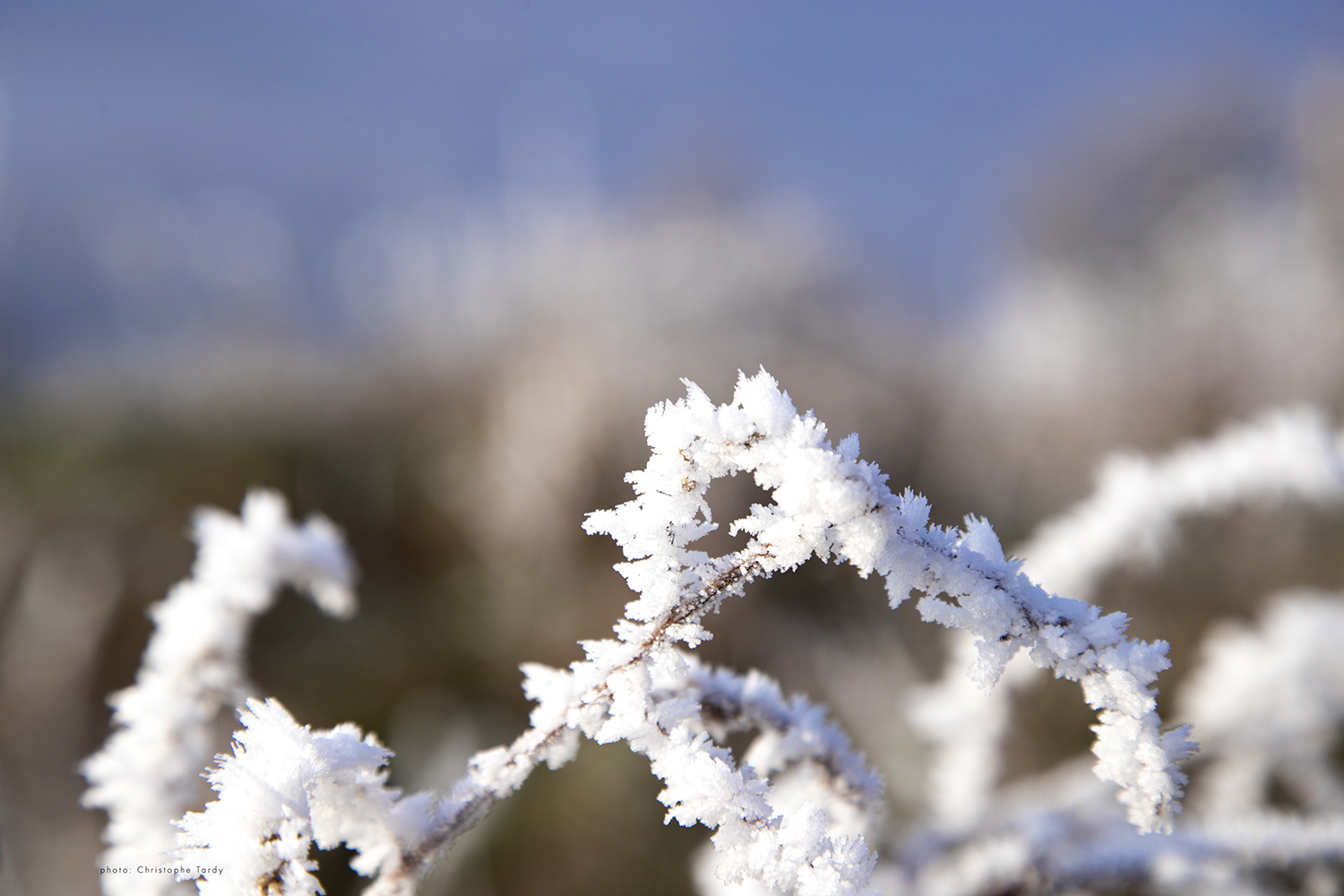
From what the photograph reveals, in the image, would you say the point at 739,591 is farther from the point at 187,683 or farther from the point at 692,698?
the point at 187,683

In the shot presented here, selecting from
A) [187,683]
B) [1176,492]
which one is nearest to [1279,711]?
[1176,492]

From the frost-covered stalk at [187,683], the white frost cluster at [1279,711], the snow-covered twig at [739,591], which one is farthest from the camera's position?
the white frost cluster at [1279,711]

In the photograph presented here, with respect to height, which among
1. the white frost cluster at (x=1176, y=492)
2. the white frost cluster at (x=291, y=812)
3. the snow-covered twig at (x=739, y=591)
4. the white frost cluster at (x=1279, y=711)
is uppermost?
the white frost cluster at (x=1176, y=492)

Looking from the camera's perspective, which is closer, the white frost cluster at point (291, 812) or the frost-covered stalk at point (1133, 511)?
the white frost cluster at point (291, 812)

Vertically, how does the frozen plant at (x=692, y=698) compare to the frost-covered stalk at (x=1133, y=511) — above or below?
below

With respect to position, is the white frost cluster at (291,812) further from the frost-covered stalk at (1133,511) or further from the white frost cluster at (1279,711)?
the white frost cluster at (1279,711)

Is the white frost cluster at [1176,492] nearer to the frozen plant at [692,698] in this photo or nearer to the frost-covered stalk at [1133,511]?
the frost-covered stalk at [1133,511]

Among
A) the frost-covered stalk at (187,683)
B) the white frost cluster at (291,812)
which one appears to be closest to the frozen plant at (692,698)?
the white frost cluster at (291,812)

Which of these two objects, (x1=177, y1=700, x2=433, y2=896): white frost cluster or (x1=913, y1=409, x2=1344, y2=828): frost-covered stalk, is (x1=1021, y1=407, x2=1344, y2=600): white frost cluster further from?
(x1=177, y1=700, x2=433, y2=896): white frost cluster

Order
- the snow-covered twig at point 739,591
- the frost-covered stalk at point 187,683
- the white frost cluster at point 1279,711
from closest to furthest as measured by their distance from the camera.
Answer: the snow-covered twig at point 739,591 < the frost-covered stalk at point 187,683 < the white frost cluster at point 1279,711
